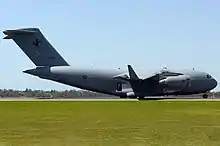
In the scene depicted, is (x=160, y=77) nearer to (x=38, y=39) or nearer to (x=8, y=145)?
(x=38, y=39)

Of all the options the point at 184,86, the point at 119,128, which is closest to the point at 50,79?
the point at 184,86

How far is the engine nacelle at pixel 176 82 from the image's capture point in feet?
191

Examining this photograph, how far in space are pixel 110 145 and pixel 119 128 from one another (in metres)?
4.08

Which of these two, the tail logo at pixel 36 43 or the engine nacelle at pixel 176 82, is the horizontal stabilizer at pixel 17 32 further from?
the engine nacelle at pixel 176 82

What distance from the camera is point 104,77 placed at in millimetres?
58469

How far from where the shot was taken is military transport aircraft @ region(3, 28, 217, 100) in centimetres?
5666

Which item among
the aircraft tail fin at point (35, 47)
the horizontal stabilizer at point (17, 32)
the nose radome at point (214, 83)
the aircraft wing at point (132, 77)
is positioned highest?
the horizontal stabilizer at point (17, 32)

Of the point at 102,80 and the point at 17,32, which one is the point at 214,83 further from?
the point at 17,32

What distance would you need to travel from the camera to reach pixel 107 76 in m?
58.7

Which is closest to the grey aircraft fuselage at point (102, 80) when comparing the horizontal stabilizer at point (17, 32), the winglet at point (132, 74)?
the winglet at point (132, 74)

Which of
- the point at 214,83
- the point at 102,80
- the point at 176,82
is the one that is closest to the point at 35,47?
the point at 102,80

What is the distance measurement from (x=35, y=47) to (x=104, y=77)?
835 cm

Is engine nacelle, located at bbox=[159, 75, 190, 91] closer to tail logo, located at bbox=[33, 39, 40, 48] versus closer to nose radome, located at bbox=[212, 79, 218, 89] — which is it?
nose radome, located at bbox=[212, 79, 218, 89]

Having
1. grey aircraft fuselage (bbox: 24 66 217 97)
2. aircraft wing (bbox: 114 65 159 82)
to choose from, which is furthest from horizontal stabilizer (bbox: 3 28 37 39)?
Result: aircraft wing (bbox: 114 65 159 82)
